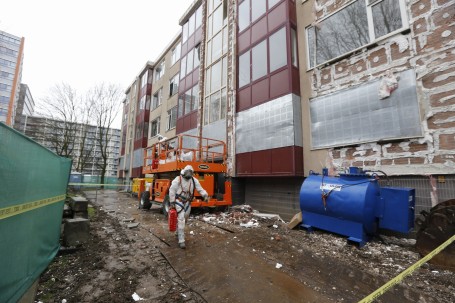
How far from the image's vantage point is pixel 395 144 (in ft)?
21.4

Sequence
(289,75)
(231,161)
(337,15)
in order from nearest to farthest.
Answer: (337,15) < (289,75) < (231,161)

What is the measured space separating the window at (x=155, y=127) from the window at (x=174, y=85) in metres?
3.54

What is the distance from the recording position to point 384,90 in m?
6.84

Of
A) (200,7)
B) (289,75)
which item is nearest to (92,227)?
(289,75)

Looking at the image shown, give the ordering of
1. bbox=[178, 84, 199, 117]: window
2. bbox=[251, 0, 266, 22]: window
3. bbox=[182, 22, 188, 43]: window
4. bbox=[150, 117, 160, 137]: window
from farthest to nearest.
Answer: bbox=[150, 117, 160, 137]: window → bbox=[182, 22, 188, 43]: window → bbox=[178, 84, 199, 117]: window → bbox=[251, 0, 266, 22]: window

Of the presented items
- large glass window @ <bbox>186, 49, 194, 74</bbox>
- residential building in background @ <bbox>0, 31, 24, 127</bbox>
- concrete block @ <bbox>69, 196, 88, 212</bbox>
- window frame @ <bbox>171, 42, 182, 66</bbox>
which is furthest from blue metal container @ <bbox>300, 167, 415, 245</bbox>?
residential building in background @ <bbox>0, 31, 24, 127</bbox>

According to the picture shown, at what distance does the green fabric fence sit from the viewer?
2.27m

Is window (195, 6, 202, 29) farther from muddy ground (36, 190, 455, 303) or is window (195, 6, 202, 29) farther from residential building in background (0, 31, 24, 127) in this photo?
residential building in background (0, 31, 24, 127)

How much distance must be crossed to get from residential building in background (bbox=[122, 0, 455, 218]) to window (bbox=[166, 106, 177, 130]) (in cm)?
541

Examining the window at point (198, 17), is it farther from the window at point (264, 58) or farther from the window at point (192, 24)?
the window at point (264, 58)

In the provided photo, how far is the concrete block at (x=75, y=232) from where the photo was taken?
16.6 feet

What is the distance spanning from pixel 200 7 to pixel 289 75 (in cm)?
1199

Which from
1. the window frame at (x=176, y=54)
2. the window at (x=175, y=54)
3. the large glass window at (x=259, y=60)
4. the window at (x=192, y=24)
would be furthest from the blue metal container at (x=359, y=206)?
the window at (x=175, y=54)

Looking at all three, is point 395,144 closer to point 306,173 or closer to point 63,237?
point 306,173
